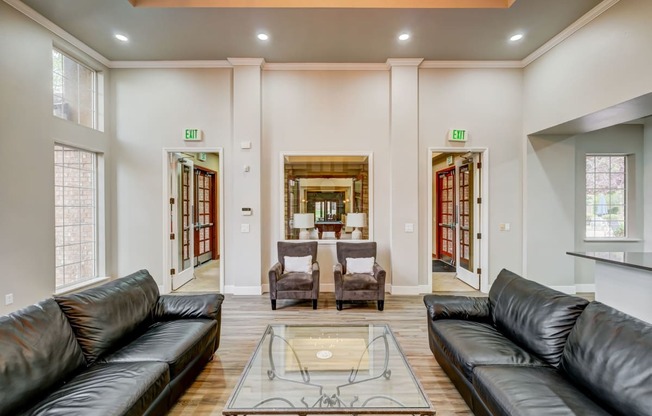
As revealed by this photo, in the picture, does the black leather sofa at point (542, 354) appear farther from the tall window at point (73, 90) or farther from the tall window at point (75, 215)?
the tall window at point (73, 90)

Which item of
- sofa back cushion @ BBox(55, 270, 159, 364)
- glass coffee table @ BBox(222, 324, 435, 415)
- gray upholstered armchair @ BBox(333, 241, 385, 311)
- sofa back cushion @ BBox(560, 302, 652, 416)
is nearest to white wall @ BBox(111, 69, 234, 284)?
gray upholstered armchair @ BBox(333, 241, 385, 311)

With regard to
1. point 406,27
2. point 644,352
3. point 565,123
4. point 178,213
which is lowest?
point 644,352

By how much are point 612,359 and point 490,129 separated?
415cm

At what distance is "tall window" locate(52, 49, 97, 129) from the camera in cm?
407

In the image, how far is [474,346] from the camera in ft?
6.84

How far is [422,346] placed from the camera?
10.1 ft

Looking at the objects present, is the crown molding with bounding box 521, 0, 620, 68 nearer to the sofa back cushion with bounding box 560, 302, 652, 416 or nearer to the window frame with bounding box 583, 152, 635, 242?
the window frame with bounding box 583, 152, 635, 242

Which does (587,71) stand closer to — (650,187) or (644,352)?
(650,187)

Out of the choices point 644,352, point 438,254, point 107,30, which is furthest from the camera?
point 438,254

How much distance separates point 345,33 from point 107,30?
3.19 metres

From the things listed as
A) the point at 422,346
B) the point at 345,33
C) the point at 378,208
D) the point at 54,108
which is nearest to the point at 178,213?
the point at 54,108

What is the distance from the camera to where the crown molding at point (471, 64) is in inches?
188

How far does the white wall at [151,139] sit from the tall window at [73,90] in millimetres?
314

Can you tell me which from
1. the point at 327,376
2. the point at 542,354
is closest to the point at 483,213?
the point at 542,354
